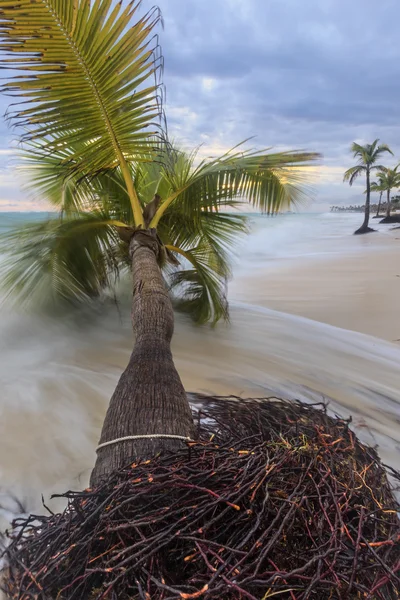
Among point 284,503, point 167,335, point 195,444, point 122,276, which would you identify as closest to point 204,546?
point 284,503

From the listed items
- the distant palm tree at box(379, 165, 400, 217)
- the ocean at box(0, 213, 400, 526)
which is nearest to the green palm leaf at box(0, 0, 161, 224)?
the ocean at box(0, 213, 400, 526)

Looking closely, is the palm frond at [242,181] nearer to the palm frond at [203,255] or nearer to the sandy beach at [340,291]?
the palm frond at [203,255]

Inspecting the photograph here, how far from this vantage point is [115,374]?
430 centimetres

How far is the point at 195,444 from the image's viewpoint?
1.87 meters

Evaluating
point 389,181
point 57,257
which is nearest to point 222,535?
point 57,257

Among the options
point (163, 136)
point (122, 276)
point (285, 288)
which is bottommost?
point (285, 288)

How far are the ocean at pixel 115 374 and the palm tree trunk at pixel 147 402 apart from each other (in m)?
0.78

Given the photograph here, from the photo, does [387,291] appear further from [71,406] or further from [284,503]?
[284,503]

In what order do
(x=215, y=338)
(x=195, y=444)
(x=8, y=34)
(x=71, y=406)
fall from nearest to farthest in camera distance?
1. (x=195, y=444)
2. (x=8, y=34)
3. (x=71, y=406)
4. (x=215, y=338)

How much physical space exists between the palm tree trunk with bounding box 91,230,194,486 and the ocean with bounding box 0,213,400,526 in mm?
777

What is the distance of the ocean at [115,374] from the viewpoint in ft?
9.52

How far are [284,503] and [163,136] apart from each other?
2961 millimetres

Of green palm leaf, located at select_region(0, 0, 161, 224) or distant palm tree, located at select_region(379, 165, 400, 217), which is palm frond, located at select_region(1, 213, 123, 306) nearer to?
green palm leaf, located at select_region(0, 0, 161, 224)

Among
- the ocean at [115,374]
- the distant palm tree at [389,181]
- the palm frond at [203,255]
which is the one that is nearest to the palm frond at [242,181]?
the palm frond at [203,255]
